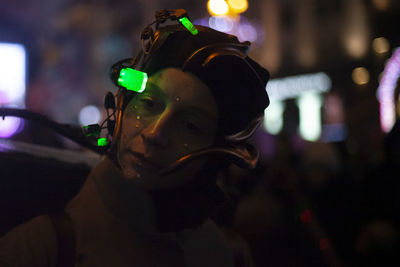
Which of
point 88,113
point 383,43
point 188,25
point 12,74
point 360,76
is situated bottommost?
point 88,113

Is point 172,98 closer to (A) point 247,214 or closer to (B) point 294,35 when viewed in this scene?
(A) point 247,214

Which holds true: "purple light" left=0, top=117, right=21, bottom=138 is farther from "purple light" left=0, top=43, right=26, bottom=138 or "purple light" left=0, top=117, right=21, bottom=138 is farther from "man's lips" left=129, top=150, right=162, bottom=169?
"purple light" left=0, top=43, right=26, bottom=138

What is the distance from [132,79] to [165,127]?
17 centimetres

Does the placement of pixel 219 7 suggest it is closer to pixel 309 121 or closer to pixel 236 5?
pixel 236 5

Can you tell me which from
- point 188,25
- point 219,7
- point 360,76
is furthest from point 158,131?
point 360,76

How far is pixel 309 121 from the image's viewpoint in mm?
14141

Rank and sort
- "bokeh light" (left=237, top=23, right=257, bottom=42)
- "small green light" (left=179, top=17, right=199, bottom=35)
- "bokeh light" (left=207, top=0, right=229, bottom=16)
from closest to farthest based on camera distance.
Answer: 1. "small green light" (left=179, top=17, right=199, bottom=35)
2. "bokeh light" (left=207, top=0, right=229, bottom=16)
3. "bokeh light" (left=237, top=23, right=257, bottom=42)

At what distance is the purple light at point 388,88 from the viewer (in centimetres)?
518

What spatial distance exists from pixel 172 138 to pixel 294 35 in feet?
46.8

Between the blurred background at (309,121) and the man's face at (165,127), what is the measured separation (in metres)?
0.44

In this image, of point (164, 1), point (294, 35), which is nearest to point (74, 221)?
point (294, 35)

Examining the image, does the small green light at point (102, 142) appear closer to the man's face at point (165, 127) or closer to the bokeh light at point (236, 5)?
the man's face at point (165, 127)

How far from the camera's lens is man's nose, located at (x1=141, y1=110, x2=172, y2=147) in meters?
1.19

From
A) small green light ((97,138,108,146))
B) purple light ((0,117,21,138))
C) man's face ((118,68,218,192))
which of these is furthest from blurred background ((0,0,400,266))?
man's face ((118,68,218,192))
